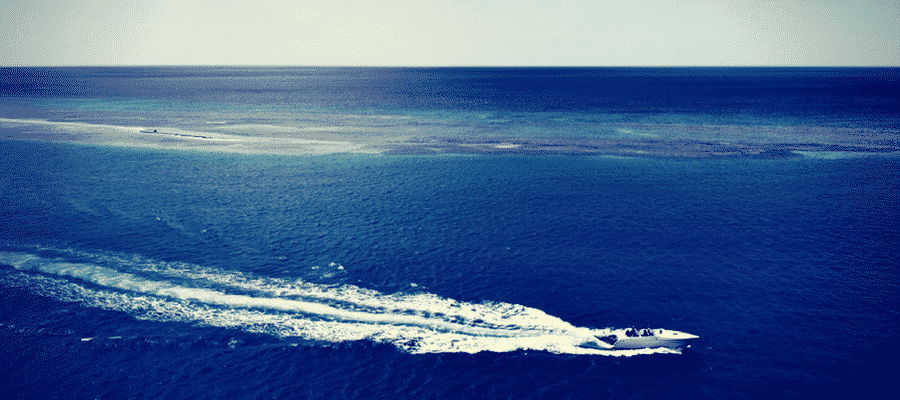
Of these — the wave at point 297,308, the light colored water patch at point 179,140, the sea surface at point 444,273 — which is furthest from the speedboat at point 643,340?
the light colored water patch at point 179,140

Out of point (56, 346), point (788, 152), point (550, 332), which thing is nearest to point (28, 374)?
point (56, 346)

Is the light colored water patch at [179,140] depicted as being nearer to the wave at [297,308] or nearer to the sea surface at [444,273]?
the sea surface at [444,273]

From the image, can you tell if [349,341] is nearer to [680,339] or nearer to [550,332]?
[550,332]

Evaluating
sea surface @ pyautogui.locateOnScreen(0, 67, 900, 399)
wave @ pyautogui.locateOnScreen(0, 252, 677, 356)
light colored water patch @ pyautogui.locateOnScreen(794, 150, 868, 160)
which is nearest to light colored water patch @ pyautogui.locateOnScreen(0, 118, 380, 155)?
sea surface @ pyautogui.locateOnScreen(0, 67, 900, 399)

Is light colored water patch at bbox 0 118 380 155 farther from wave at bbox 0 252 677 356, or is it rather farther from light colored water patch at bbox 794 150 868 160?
light colored water patch at bbox 794 150 868 160

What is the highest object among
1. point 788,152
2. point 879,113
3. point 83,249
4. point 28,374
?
point 879,113

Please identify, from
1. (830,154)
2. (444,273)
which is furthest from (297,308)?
(830,154)
